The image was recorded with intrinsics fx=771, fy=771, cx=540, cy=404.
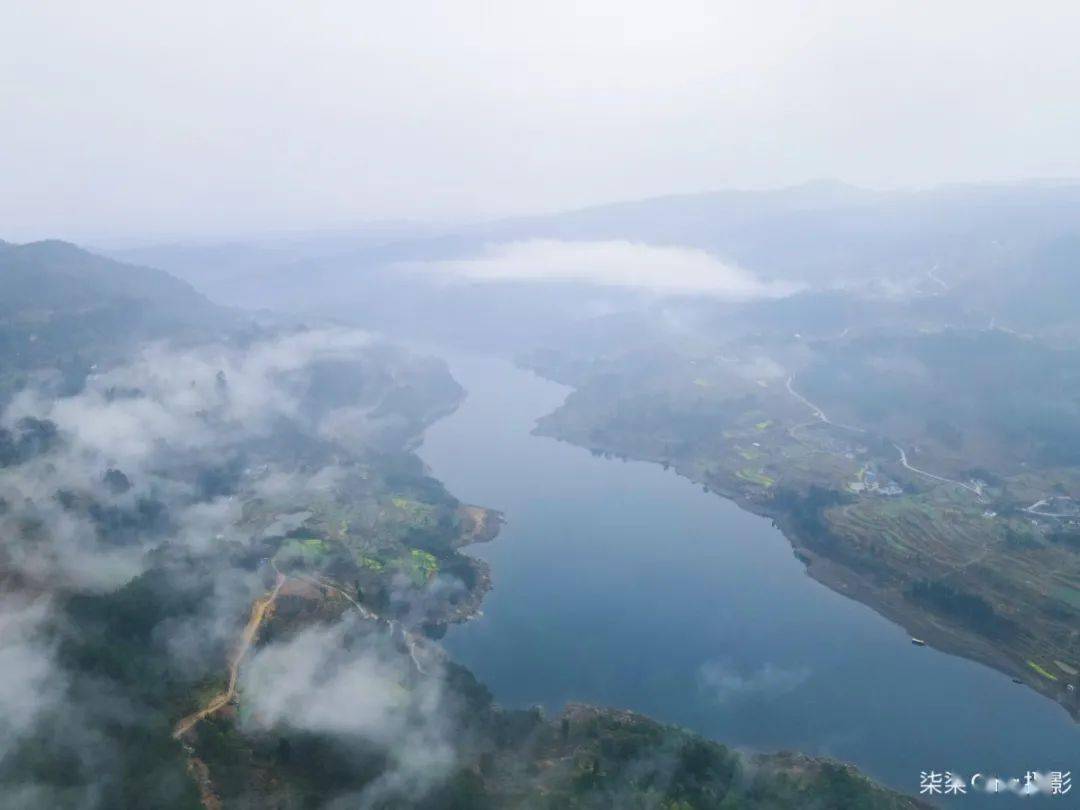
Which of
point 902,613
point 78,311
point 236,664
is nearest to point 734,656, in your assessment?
point 902,613

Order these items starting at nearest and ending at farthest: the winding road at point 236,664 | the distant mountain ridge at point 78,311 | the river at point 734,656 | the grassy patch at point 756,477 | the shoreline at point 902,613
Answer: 1. the winding road at point 236,664
2. the river at point 734,656
3. the shoreline at point 902,613
4. the grassy patch at point 756,477
5. the distant mountain ridge at point 78,311

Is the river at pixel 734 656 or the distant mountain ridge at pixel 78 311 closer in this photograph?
the river at pixel 734 656

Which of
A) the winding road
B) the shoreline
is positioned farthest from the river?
the winding road

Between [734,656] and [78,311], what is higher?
[78,311]

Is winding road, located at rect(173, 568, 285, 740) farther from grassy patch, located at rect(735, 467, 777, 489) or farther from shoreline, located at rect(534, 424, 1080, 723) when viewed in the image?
grassy patch, located at rect(735, 467, 777, 489)

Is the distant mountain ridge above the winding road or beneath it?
above

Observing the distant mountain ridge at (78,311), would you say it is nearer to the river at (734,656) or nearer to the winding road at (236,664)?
the winding road at (236,664)

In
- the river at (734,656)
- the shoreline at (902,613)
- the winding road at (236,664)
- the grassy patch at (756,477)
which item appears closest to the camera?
the winding road at (236,664)

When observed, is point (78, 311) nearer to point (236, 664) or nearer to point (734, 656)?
point (236, 664)

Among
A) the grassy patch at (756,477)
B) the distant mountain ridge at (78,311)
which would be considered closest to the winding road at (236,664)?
the grassy patch at (756,477)
